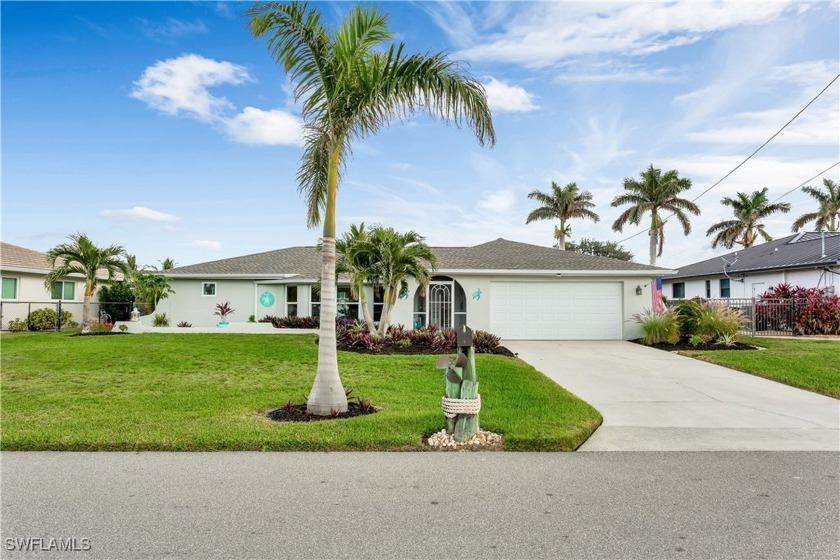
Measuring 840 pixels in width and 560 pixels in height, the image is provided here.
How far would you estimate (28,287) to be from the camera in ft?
70.8

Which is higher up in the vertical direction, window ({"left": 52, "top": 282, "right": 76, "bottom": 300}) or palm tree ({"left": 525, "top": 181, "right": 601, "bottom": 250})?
palm tree ({"left": 525, "top": 181, "right": 601, "bottom": 250})

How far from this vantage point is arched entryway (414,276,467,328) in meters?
17.7

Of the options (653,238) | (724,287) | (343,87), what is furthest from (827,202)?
(343,87)

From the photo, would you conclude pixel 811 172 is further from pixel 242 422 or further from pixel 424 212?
pixel 242 422

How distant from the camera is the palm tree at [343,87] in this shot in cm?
646

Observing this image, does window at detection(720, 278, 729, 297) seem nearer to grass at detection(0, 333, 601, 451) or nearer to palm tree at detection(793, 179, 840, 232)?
palm tree at detection(793, 179, 840, 232)

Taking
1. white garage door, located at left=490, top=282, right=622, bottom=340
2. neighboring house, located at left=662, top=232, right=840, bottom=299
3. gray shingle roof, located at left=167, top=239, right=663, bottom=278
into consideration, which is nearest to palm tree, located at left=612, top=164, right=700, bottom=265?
neighboring house, located at left=662, top=232, right=840, bottom=299

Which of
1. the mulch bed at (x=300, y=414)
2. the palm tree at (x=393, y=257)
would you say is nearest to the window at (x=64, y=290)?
the palm tree at (x=393, y=257)

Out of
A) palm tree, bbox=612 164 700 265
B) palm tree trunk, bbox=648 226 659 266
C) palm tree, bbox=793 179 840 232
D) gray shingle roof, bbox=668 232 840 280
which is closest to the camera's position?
gray shingle roof, bbox=668 232 840 280

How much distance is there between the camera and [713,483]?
4395mm

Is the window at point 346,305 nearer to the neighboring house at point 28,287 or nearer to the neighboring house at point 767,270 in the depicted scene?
the neighboring house at point 28,287

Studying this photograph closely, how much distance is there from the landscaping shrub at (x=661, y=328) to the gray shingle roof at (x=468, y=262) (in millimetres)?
1897

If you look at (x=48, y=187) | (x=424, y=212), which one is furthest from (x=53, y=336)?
(x=424, y=212)

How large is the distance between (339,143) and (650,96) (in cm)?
1184
